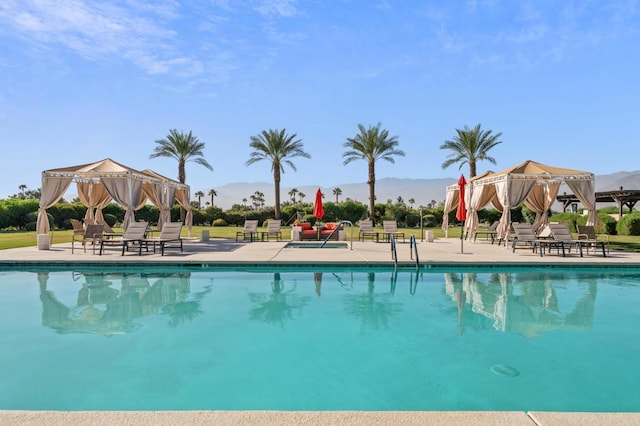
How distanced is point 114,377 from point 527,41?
50.0ft

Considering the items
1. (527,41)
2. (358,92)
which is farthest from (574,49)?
(358,92)

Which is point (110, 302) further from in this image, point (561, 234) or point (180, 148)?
point (180, 148)

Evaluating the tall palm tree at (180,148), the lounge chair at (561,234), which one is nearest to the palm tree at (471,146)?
the lounge chair at (561,234)

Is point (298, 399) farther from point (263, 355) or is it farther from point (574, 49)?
point (574, 49)

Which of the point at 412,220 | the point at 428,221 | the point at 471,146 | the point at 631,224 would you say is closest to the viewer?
the point at 631,224

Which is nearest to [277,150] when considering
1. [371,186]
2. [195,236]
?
[371,186]

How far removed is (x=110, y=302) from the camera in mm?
6816

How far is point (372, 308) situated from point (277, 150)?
82.5 ft

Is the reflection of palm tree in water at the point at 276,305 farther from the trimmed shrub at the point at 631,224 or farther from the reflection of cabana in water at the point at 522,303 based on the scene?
the trimmed shrub at the point at 631,224

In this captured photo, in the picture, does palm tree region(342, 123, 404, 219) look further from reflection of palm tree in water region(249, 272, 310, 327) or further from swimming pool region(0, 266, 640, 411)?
reflection of palm tree in water region(249, 272, 310, 327)

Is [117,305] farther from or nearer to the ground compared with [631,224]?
nearer to the ground

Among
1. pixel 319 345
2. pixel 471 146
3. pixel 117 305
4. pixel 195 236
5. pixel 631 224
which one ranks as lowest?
pixel 319 345

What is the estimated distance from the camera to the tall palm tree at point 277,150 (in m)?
30.2

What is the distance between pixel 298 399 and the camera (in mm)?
3381
